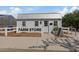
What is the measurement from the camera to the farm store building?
404 cm

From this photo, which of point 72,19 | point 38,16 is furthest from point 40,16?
point 72,19

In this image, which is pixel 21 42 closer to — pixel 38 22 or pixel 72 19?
pixel 38 22

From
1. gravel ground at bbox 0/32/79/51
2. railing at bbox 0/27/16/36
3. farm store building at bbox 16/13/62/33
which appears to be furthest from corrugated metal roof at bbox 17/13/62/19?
gravel ground at bbox 0/32/79/51

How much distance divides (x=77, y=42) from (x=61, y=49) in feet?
1.19

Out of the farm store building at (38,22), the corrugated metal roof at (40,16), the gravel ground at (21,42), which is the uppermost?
the corrugated metal roof at (40,16)

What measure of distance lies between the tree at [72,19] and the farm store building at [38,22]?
95mm

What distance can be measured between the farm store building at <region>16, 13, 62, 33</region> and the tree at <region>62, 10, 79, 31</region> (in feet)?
0.31

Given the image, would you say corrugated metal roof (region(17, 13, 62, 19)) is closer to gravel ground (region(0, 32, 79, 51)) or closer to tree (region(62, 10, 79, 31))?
tree (region(62, 10, 79, 31))

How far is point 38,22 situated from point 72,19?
67cm

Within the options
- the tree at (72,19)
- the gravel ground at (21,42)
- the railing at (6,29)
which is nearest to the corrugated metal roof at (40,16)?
the tree at (72,19)

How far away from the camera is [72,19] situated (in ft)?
12.9

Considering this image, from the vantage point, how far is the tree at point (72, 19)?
12.9ft

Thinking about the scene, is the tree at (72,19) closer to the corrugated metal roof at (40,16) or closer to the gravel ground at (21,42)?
the corrugated metal roof at (40,16)
